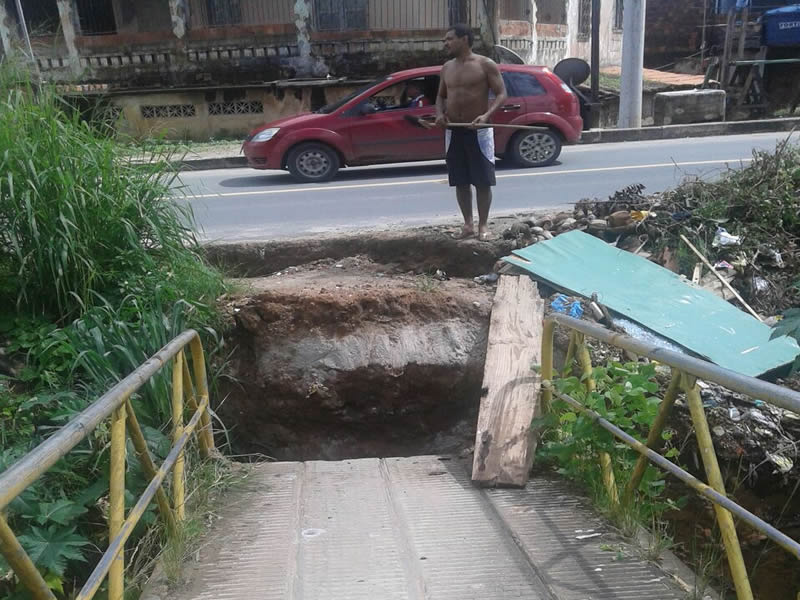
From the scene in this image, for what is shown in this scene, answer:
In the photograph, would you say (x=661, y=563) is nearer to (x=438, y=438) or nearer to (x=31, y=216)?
(x=438, y=438)

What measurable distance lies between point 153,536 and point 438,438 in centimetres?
317

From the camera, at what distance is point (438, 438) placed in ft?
18.5

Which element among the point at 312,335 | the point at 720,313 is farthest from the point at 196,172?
the point at 720,313

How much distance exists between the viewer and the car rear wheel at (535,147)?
1069 centimetres

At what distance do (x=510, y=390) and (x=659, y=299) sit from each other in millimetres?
2125

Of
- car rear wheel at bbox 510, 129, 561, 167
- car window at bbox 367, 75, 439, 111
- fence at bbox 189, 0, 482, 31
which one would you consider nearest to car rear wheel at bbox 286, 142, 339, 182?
car window at bbox 367, 75, 439, 111

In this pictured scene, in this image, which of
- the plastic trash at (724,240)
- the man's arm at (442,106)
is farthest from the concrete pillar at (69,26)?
the plastic trash at (724,240)

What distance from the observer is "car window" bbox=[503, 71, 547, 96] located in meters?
10.6

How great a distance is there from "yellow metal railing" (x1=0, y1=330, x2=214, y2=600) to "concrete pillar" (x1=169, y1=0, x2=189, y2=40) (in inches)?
622

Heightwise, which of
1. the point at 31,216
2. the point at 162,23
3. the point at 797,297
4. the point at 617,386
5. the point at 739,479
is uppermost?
the point at 162,23

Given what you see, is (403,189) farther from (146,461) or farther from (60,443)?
(60,443)

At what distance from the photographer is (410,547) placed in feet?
A: 9.07

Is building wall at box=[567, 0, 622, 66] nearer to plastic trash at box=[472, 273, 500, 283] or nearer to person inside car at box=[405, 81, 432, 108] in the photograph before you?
person inside car at box=[405, 81, 432, 108]

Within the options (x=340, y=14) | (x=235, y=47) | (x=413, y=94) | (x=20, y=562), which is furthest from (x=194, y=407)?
(x=340, y=14)
